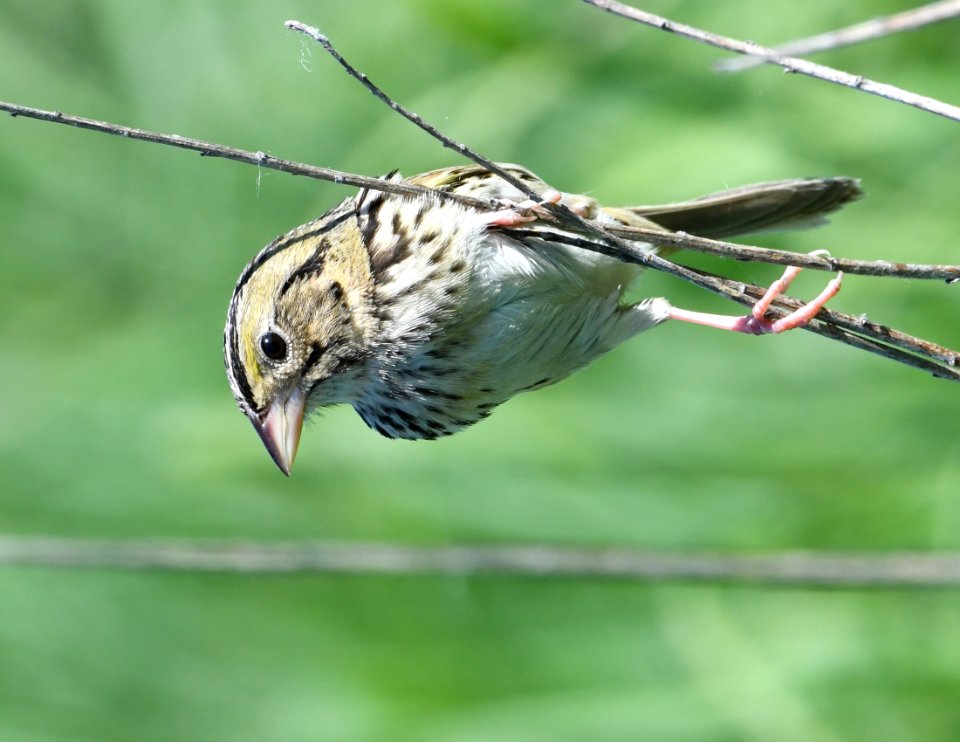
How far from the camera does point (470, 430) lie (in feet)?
13.2

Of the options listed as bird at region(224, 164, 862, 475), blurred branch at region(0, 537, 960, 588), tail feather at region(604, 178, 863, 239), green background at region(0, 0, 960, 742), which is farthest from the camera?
green background at region(0, 0, 960, 742)

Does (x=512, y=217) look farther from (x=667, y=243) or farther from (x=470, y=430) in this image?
(x=470, y=430)

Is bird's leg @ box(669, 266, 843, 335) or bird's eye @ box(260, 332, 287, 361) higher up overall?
bird's eye @ box(260, 332, 287, 361)

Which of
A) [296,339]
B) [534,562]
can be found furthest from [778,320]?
[534,562]

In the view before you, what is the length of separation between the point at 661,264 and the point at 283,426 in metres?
0.79

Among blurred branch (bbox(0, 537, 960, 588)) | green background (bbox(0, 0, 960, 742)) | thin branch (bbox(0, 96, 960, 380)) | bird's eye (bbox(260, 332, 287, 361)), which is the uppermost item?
green background (bbox(0, 0, 960, 742))

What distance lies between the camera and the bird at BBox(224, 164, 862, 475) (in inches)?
76.4

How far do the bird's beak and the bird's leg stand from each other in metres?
0.67

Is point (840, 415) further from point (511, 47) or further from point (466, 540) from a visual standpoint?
point (511, 47)

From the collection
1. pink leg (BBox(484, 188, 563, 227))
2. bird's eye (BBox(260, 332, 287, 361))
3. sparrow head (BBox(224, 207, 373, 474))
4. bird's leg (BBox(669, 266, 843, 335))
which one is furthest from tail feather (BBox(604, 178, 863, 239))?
bird's eye (BBox(260, 332, 287, 361))

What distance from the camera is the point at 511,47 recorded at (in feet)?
13.0

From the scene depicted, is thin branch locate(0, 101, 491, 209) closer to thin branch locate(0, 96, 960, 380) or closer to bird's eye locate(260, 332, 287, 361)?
thin branch locate(0, 96, 960, 380)

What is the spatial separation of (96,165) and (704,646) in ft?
9.26

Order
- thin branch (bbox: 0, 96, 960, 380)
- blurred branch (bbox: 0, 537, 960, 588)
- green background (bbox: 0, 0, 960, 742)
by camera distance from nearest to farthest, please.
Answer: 1. thin branch (bbox: 0, 96, 960, 380)
2. blurred branch (bbox: 0, 537, 960, 588)
3. green background (bbox: 0, 0, 960, 742)
